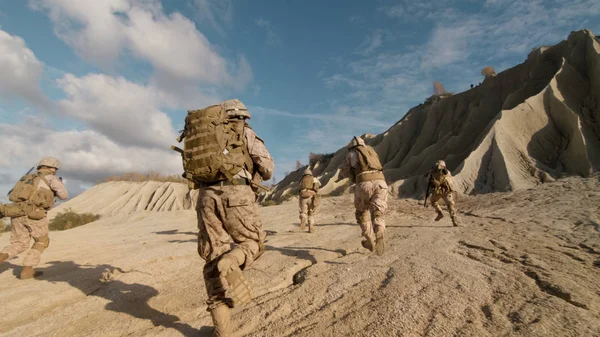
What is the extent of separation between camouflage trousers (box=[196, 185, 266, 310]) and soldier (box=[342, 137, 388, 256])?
2.48 meters

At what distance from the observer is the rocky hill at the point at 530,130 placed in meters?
12.6

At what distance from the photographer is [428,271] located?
10.7 feet

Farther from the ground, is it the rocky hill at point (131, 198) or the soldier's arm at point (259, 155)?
the rocky hill at point (131, 198)

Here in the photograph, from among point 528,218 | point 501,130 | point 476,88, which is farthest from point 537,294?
point 476,88

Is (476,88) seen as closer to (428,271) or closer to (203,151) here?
(428,271)

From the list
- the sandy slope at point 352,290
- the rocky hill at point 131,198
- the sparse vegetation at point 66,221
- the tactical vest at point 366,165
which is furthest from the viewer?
the rocky hill at point 131,198

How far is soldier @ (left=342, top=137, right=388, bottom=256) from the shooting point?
454 centimetres

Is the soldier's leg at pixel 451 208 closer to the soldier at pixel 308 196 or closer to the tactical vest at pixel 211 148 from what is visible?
Result: the soldier at pixel 308 196

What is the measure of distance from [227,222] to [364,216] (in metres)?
2.83

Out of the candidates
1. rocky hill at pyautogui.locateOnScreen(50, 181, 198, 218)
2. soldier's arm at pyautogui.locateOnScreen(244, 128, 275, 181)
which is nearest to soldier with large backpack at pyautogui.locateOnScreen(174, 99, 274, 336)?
soldier's arm at pyautogui.locateOnScreen(244, 128, 275, 181)

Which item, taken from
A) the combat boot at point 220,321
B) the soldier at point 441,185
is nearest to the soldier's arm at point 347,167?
the combat boot at point 220,321

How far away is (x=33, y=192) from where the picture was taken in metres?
4.93

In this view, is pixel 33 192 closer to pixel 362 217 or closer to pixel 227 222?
pixel 227 222

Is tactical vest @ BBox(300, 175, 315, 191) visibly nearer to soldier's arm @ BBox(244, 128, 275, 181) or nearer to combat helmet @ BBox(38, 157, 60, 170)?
soldier's arm @ BBox(244, 128, 275, 181)
